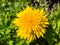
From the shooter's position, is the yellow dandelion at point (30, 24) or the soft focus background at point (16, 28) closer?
the yellow dandelion at point (30, 24)

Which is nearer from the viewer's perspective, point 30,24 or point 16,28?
point 30,24

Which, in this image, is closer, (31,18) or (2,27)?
(31,18)

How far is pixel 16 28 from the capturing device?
148 centimetres

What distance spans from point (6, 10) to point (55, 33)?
1.39ft

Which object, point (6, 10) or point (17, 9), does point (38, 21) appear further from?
point (6, 10)

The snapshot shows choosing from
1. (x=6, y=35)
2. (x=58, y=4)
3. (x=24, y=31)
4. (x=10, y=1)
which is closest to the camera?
(x=24, y=31)

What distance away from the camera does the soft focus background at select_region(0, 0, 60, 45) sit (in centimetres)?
147

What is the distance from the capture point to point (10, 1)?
1789mm

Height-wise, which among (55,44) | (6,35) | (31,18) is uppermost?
(31,18)

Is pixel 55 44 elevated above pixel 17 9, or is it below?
below

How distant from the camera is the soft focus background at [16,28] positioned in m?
1.47

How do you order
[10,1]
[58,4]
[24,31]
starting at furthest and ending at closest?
[10,1]
[58,4]
[24,31]

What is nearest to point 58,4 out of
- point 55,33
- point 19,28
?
point 55,33

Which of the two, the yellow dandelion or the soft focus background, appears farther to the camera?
the soft focus background
